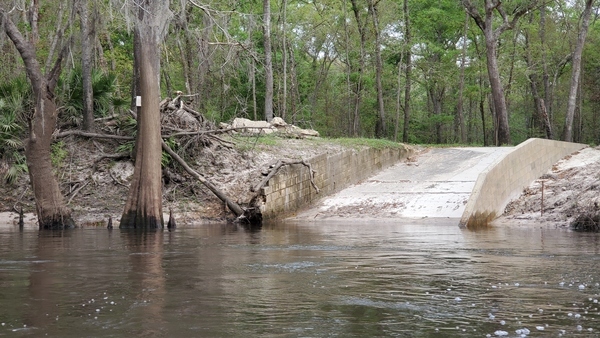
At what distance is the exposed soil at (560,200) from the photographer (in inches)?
740

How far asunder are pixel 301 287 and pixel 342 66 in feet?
155

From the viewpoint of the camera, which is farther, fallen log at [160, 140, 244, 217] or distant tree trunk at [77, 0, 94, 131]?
fallen log at [160, 140, 244, 217]

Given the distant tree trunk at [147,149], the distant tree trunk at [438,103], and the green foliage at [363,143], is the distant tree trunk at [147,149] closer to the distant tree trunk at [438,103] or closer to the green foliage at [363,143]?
the green foliage at [363,143]

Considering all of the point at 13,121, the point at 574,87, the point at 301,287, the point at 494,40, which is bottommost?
the point at 301,287

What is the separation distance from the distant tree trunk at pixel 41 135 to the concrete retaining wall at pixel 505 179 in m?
10.8

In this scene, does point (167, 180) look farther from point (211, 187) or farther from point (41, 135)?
point (41, 135)

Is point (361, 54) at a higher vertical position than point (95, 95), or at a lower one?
higher

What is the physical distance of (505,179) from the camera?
20469 mm

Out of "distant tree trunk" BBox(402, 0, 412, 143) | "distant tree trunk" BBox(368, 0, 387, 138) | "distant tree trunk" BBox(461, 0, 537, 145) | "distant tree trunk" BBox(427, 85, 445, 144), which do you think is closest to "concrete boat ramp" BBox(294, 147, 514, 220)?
"distant tree trunk" BBox(461, 0, 537, 145)

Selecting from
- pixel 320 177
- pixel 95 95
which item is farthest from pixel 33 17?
pixel 320 177

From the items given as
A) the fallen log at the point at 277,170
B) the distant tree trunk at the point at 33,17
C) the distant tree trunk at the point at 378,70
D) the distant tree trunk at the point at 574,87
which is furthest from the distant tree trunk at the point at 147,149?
the distant tree trunk at the point at 574,87

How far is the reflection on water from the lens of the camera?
20.2ft

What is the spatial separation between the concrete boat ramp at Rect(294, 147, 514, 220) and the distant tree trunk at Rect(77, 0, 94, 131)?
25.8 feet

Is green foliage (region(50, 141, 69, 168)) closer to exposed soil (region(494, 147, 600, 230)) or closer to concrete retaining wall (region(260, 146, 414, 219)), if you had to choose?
concrete retaining wall (region(260, 146, 414, 219))
